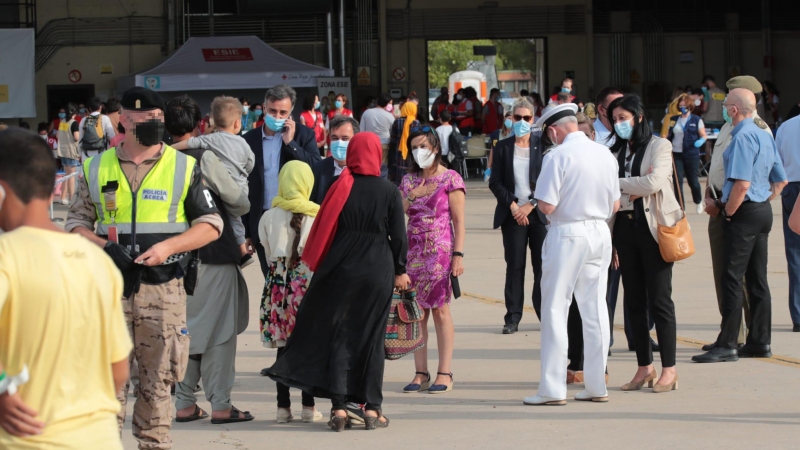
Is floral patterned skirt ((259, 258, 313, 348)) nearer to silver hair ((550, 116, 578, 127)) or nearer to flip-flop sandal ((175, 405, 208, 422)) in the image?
flip-flop sandal ((175, 405, 208, 422))

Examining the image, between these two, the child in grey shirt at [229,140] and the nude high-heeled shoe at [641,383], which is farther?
the nude high-heeled shoe at [641,383]

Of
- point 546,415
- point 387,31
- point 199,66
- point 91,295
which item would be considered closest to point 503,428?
point 546,415

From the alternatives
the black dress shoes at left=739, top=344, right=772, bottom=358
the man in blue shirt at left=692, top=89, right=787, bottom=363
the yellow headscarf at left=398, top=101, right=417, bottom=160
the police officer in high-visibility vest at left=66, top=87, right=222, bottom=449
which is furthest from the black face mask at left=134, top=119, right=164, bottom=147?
the yellow headscarf at left=398, top=101, right=417, bottom=160

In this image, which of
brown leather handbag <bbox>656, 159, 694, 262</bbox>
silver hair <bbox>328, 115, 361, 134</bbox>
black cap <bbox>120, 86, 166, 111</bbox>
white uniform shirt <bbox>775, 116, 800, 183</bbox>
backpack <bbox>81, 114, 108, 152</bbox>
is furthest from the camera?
backpack <bbox>81, 114, 108, 152</bbox>

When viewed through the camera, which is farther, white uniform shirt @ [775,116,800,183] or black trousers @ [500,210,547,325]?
black trousers @ [500,210,547,325]

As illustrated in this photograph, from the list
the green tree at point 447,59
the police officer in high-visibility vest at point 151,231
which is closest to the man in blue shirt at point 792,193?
the police officer in high-visibility vest at point 151,231

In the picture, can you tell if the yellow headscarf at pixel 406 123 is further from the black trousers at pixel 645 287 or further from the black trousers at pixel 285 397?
the black trousers at pixel 285 397

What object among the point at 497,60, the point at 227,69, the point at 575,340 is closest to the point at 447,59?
the point at 497,60

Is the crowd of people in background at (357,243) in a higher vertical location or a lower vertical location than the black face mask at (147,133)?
lower

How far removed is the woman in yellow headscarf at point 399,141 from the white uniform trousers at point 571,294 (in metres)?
10.1

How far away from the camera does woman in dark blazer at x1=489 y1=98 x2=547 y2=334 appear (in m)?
9.15

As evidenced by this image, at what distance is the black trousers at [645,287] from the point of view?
7168mm

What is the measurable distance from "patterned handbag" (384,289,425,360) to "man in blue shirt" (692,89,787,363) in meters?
2.31

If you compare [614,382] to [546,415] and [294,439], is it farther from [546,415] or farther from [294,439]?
[294,439]
